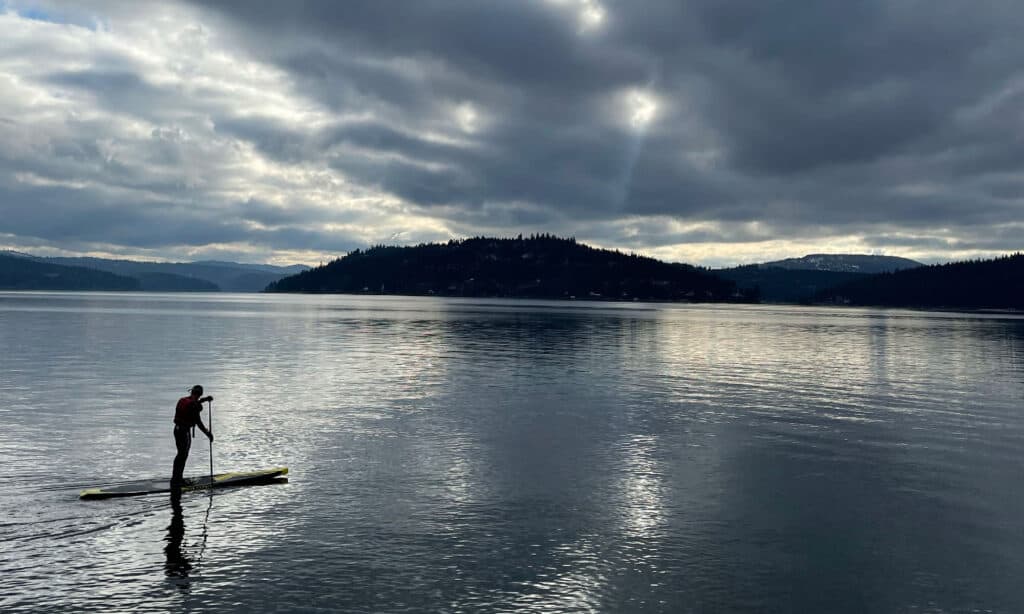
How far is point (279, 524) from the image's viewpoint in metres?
24.9

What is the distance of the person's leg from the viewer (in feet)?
93.7

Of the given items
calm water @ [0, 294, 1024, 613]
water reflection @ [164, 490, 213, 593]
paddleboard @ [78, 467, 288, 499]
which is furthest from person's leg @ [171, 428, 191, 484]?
water reflection @ [164, 490, 213, 593]

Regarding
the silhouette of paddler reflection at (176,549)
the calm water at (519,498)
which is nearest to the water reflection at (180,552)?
the silhouette of paddler reflection at (176,549)

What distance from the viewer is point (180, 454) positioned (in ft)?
94.2

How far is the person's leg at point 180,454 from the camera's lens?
28547 mm

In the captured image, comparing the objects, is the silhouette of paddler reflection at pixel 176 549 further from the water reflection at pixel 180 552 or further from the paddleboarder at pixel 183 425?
the paddleboarder at pixel 183 425

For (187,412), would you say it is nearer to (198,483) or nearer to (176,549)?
(198,483)

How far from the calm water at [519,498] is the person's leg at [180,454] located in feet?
3.48

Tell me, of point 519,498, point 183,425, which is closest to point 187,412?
point 183,425

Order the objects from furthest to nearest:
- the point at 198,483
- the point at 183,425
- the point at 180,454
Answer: the point at 183,425 < the point at 198,483 < the point at 180,454

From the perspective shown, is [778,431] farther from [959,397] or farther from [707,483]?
[959,397]

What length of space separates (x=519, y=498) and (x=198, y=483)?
12.9 metres

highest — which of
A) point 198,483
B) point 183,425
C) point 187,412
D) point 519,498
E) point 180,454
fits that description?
point 187,412

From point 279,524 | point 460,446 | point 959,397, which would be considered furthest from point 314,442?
point 959,397
